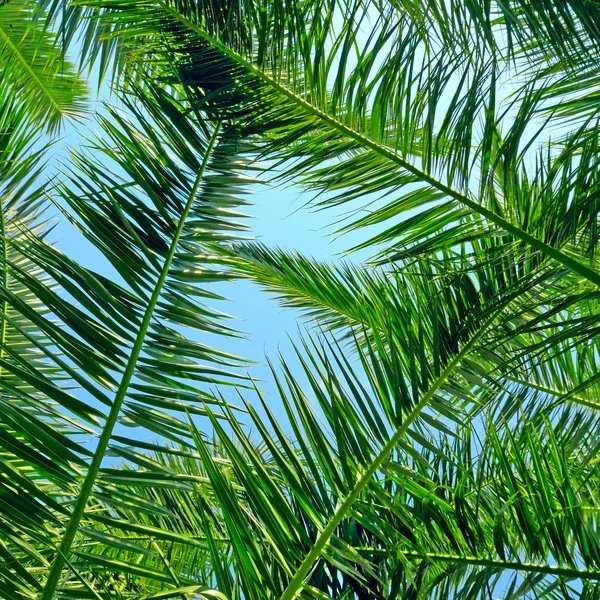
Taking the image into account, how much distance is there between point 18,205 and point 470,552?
1.87 m

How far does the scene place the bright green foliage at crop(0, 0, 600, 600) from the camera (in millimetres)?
1430

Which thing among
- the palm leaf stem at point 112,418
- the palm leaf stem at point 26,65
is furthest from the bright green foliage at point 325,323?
the palm leaf stem at point 26,65

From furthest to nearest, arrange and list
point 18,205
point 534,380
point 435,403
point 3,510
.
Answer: point 534,380
point 18,205
point 435,403
point 3,510

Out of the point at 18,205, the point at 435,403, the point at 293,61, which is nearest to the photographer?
the point at 435,403

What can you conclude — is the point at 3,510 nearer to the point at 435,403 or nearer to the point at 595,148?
the point at 435,403

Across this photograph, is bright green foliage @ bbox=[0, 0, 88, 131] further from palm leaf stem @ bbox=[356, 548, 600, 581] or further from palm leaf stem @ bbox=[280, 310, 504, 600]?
palm leaf stem @ bbox=[356, 548, 600, 581]

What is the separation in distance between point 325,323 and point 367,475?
1.68 ft

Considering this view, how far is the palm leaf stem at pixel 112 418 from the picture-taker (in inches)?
50.0

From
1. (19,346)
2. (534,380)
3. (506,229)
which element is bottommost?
(19,346)

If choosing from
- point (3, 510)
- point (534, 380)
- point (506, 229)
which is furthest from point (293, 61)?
point (534, 380)

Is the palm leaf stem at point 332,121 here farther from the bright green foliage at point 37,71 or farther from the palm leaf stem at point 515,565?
the bright green foliage at point 37,71

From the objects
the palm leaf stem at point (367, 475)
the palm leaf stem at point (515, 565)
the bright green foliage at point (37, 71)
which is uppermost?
the bright green foliage at point (37, 71)

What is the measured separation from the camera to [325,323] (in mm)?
1907

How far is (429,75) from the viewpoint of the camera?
187cm
